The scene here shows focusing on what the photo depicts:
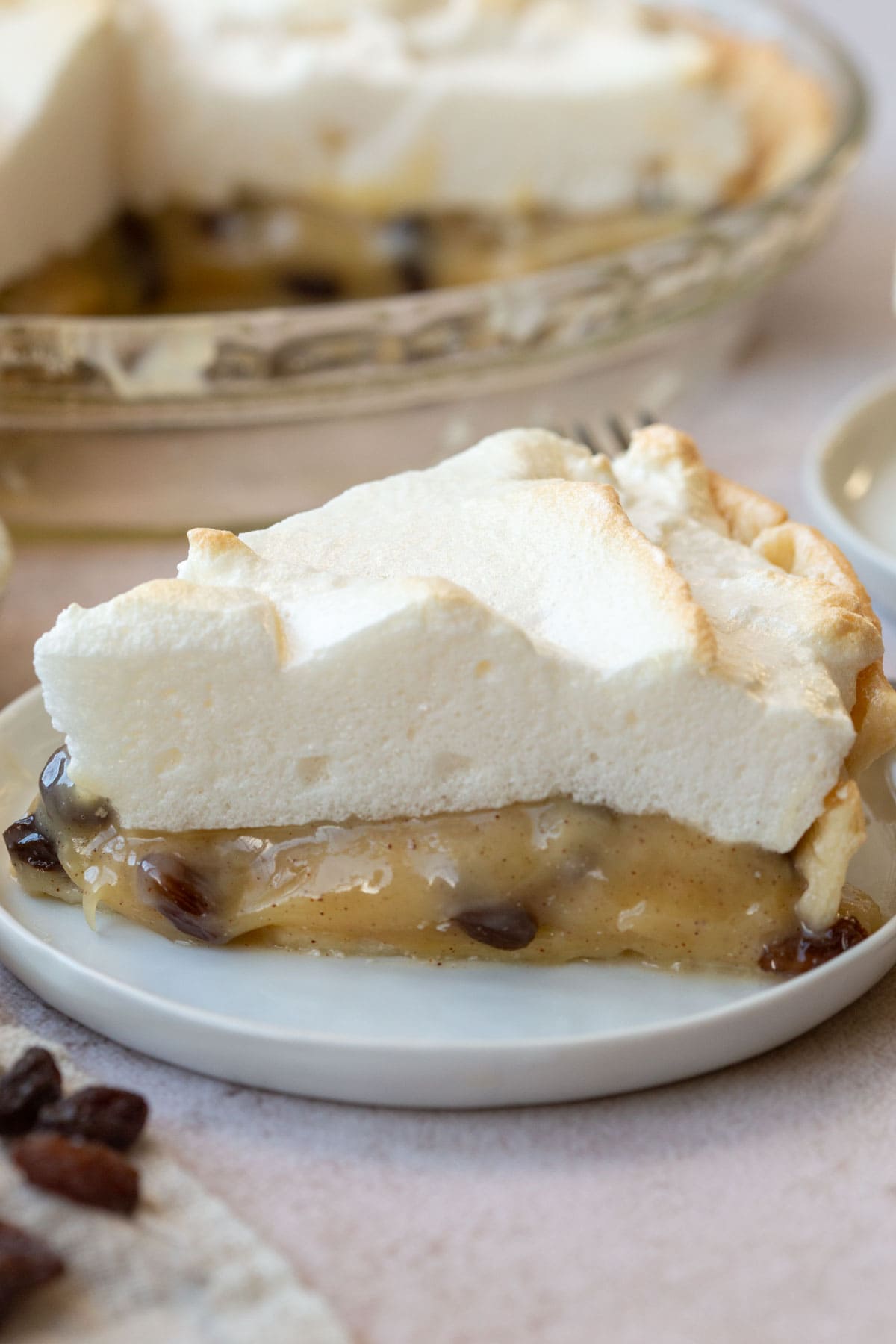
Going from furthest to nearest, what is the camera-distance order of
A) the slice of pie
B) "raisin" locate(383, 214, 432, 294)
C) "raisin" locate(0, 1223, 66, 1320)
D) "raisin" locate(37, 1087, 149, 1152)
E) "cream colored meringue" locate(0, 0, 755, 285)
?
"raisin" locate(383, 214, 432, 294) < "cream colored meringue" locate(0, 0, 755, 285) < the slice of pie < "raisin" locate(37, 1087, 149, 1152) < "raisin" locate(0, 1223, 66, 1320)

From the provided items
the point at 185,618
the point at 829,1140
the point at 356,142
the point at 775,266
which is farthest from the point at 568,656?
the point at 356,142

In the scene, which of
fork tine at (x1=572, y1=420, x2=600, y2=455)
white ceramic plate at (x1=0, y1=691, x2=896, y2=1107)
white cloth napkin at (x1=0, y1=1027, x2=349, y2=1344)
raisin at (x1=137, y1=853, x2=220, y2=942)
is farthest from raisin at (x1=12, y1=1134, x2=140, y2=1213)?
fork tine at (x1=572, y1=420, x2=600, y2=455)

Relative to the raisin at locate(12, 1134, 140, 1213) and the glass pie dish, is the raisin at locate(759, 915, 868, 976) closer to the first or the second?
the raisin at locate(12, 1134, 140, 1213)

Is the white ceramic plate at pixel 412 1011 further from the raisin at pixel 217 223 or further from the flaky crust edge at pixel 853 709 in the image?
the raisin at pixel 217 223

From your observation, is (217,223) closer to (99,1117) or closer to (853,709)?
(853,709)

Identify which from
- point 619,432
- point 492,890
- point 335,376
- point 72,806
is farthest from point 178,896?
point 619,432

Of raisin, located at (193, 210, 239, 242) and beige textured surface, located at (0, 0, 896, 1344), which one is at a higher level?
beige textured surface, located at (0, 0, 896, 1344)
